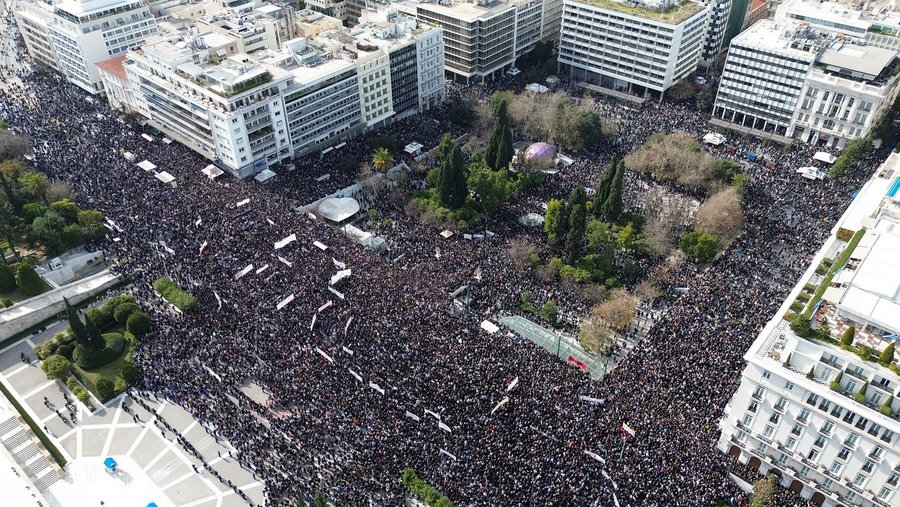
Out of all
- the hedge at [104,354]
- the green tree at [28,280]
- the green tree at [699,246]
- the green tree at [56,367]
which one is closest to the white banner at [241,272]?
the hedge at [104,354]

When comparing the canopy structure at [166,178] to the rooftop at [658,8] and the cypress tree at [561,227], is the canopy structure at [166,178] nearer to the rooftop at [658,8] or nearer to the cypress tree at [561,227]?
the cypress tree at [561,227]

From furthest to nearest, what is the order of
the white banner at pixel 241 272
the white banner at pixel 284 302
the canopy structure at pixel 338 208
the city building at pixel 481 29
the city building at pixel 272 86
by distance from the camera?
the city building at pixel 481 29 < the city building at pixel 272 86 < the canopy structure at pixel 338 208 < the white banner at pixel 241 272 < the white banner at pixel 284 302

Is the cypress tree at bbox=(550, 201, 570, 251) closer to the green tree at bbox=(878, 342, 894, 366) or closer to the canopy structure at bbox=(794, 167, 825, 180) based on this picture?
the green tree at bbox=(878, 342, 894, 366)

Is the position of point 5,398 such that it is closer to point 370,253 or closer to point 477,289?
point 370,253

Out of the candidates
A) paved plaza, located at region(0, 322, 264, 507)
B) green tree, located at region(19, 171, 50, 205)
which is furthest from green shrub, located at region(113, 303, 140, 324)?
green tree, located at region(19, 171, 50, 205)

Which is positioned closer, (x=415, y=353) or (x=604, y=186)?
(x=415, y=353)

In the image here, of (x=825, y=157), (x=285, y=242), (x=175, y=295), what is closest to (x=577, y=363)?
(x=285, y=242)

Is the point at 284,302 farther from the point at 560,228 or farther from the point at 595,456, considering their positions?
the point at 595,456
